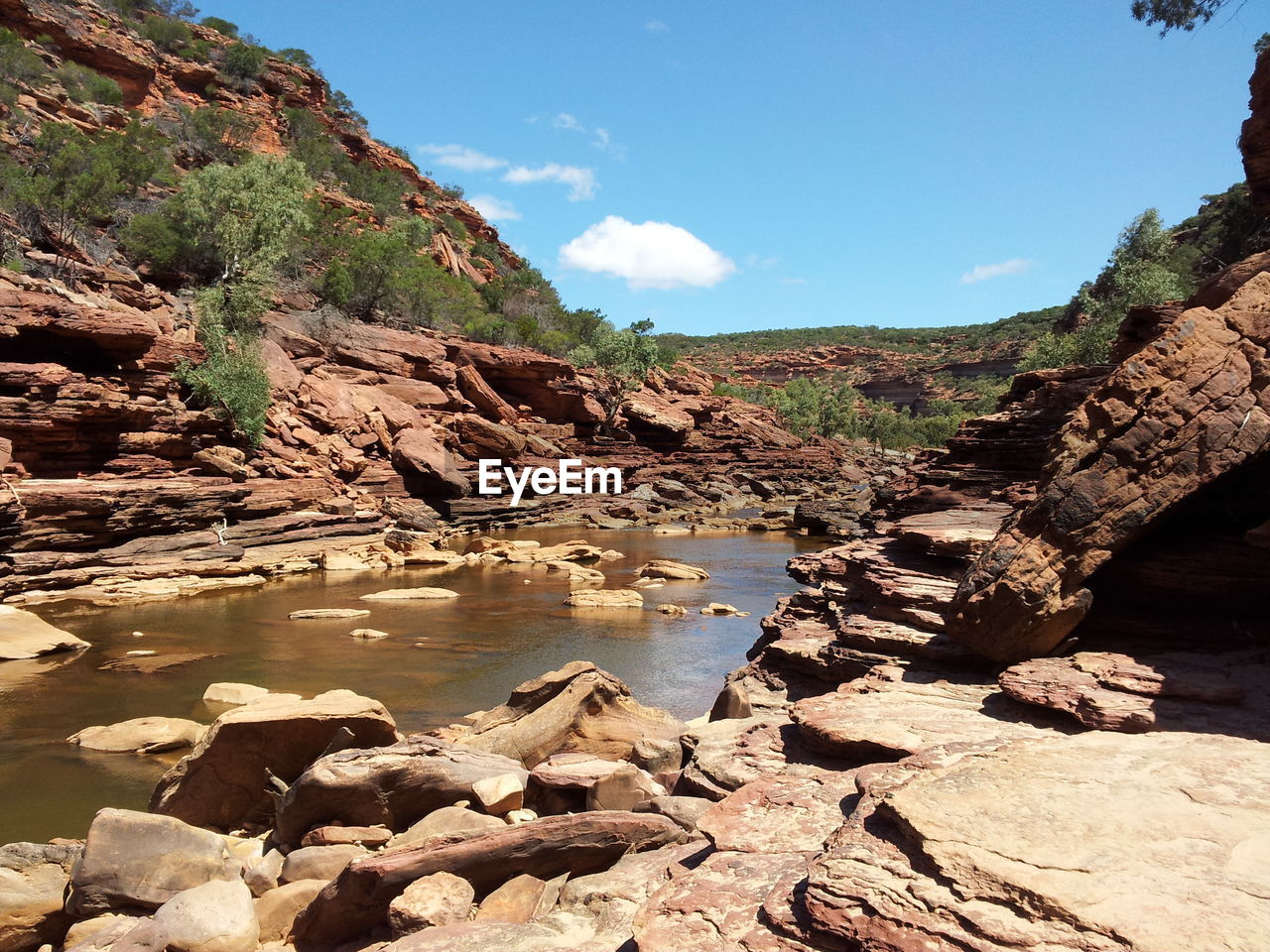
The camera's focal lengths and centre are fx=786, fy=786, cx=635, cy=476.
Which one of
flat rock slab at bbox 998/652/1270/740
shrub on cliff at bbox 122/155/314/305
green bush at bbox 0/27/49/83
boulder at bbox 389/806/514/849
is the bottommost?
boulder at bbox 389/806/514/849

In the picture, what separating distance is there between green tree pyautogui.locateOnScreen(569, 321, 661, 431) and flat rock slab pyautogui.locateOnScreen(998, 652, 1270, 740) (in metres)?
41.5

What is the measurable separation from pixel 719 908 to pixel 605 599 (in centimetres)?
1358

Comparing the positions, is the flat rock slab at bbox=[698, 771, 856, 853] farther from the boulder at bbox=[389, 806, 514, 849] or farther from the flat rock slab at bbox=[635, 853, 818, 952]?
the boulder at bbox=[389, 806, 514, 849]

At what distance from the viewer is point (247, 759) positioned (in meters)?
6.47

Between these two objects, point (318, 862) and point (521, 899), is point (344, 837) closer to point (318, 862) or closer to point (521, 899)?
point (318, 862)

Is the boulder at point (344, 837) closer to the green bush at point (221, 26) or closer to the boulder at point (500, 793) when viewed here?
the boulder at point (500, 793)

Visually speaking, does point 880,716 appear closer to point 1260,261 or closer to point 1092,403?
point 1092,403

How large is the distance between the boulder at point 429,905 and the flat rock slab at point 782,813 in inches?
53.0

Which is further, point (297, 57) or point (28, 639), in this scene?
point (297, 57)

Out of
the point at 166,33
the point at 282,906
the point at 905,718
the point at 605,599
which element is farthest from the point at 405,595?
the point at 166,33

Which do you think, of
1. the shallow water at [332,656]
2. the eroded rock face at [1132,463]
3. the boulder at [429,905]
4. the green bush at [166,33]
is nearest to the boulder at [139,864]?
the boulder at [429,905]

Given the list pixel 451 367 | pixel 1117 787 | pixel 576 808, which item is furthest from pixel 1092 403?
pixel 451 367

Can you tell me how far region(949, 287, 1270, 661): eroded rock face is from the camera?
5.54 meters

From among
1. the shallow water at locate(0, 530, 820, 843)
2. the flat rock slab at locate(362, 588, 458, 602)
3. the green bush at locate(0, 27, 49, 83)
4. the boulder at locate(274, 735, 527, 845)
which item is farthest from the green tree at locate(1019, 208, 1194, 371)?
the green bush at locate(0, 27, 49, 83)
